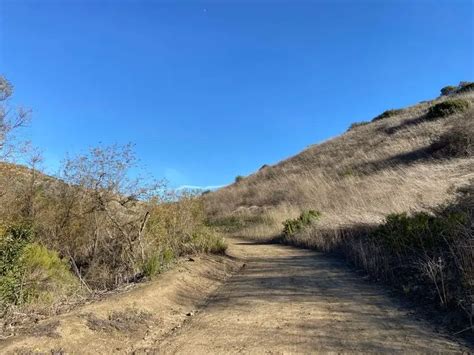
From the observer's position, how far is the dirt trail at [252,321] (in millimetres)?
4492

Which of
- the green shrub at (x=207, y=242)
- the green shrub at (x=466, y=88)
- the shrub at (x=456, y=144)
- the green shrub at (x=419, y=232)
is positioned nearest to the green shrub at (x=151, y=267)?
the green shrub at (x=207, y=242)

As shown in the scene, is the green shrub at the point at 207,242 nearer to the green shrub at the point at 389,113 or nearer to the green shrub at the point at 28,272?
the green shrub at the point at 28,272

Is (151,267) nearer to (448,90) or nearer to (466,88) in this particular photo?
(466,88)

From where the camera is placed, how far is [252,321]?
216 inches

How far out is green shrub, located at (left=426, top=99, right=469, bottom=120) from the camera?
114ft

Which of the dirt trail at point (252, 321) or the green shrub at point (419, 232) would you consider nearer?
the dirt trail at point (252, 321)

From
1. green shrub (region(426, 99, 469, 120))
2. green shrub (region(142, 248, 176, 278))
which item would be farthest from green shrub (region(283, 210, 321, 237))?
green shrub (region(426, 99, 469, 120))

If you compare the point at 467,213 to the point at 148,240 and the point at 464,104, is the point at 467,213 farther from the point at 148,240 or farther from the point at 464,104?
the point at 464,104

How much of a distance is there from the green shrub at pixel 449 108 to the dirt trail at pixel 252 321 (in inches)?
1226

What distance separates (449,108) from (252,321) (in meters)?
35.0

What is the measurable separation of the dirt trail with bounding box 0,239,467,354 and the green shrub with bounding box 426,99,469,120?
31.1 meters

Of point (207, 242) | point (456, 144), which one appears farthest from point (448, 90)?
point (207, 242)

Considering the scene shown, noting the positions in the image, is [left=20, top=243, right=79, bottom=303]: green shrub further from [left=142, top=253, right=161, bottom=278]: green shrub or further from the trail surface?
the trail surface

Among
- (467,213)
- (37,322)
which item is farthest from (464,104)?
(37,322)
